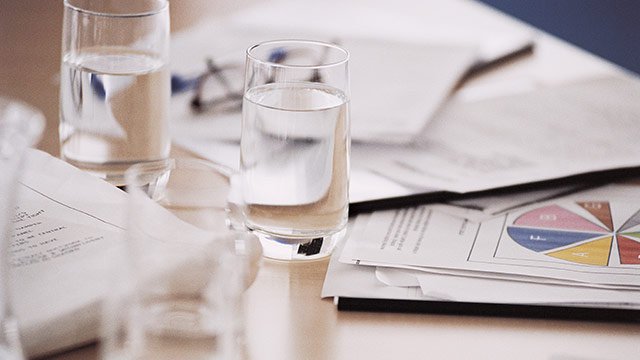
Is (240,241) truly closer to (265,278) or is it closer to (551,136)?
(265,278)

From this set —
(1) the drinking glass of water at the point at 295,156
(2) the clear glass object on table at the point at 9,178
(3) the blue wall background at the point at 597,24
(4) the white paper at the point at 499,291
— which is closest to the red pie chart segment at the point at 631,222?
(4) the white paper at the point at 499,291

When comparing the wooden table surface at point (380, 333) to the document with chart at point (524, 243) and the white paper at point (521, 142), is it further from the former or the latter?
the white paper at point (521, 142)

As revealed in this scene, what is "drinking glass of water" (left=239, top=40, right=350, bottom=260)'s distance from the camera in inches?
32.1

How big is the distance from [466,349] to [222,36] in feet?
2.55

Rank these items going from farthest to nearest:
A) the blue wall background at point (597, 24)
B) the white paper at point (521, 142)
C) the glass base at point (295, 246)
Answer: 1. the blue wall background at point (597, 24)
2. the white paper at point (521, 142)
3. the glass base at point (295, 246)

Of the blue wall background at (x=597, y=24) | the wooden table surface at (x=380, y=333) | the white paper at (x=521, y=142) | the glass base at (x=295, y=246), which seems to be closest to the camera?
the wooden table surface at (x=380, y=333)

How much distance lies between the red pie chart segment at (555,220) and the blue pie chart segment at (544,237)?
0.01m

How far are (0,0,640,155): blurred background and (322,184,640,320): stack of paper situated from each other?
360 mm

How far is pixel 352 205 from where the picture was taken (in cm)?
93

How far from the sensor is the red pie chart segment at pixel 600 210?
2.99 ft

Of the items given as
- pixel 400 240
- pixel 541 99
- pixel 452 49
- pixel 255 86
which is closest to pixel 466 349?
pixel 400 240

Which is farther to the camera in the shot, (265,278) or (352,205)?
(352,205)

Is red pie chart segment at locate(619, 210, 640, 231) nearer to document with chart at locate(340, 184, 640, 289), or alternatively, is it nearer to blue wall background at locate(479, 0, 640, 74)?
document with chart at locate(340, 184, 640, 289)

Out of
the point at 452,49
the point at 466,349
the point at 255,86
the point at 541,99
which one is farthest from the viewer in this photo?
the point at 452,49
